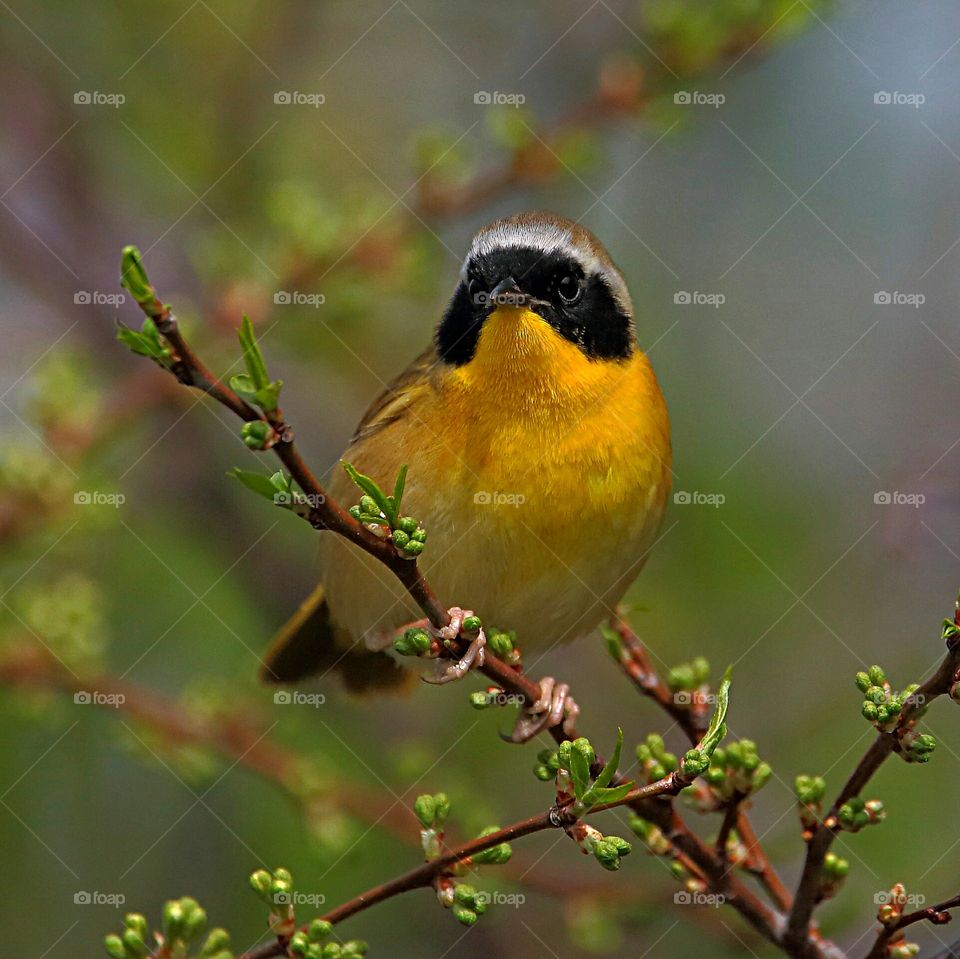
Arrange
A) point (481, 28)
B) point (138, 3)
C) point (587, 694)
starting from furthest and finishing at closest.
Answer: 1. point (481, 28)
2. point (138, 3)
3. point (587, 694)

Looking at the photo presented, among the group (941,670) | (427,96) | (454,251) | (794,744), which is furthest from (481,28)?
(941,670)

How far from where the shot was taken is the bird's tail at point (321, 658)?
4.68m

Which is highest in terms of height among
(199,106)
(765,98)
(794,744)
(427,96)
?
(765,98)

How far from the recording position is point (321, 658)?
15.5 feet

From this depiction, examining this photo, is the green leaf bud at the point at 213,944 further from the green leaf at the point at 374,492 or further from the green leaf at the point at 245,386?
the green leaf at the point at 245,386

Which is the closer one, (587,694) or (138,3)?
(587,694)

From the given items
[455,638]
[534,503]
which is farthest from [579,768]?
[534,503]

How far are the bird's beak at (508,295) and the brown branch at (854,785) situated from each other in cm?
169

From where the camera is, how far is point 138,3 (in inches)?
232

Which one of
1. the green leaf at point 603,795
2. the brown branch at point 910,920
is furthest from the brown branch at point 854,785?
the green leaf at point 603,795

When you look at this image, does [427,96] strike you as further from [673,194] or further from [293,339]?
[293,339]

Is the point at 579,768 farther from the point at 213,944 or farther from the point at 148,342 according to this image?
the point at 148,342

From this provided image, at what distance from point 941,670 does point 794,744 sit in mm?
2973

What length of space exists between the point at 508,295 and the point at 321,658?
6.00ft
